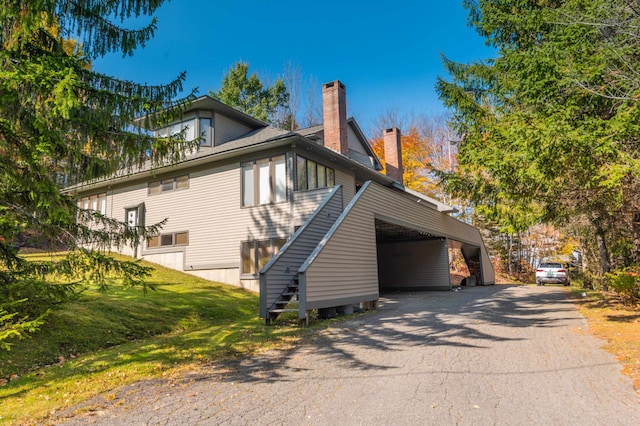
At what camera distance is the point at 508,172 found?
9.53 metres

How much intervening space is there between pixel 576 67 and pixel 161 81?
804 cm

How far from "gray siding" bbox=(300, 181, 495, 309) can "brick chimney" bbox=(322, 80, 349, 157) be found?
17.6 ft

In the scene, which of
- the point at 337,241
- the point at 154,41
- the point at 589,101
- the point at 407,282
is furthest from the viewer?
the point at 407,282

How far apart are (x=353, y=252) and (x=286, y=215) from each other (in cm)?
440

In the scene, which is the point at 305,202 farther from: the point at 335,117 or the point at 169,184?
the point at 169,184

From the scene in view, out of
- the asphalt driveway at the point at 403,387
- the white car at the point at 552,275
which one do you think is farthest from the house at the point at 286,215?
the white car at the point at 552,275

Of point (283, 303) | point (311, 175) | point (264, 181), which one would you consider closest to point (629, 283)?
point (283, 303)

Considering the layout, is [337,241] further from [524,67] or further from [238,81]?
[238,81]

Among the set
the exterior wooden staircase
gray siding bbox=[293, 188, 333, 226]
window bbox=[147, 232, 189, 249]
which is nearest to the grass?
the exterior wooden staircase

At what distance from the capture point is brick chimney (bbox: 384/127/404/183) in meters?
24.4

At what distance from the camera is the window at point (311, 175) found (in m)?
15.6

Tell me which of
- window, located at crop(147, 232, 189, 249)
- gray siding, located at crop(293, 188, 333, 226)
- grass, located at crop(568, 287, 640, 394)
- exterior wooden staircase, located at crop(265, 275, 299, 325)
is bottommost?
grass, located at crop(568, 287, 640, 394)

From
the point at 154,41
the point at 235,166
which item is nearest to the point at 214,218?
the point at 235,166

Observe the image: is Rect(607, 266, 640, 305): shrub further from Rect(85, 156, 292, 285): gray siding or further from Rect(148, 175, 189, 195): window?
Rect(148, 175, 189, 195): window
